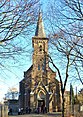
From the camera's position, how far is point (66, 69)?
31.1m

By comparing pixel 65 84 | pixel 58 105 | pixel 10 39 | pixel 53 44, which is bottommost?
pixel 58 105

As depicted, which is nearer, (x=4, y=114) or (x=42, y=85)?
(x=4, y=114)

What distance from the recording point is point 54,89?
78.6 metres

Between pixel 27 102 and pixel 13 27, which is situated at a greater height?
pixel 13 27

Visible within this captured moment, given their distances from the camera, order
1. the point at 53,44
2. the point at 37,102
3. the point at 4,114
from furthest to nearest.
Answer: the point at 37,102 < the point at 53,44 < the point at 4,114

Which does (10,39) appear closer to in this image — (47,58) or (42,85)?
(47,58)

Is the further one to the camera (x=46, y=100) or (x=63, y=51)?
(x=46, y=100)

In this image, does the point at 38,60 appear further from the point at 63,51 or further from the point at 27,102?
the point at 27,102

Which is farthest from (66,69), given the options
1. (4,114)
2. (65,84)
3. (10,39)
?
(10,39)

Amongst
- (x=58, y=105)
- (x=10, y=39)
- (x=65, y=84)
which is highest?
(x=10, y=39)

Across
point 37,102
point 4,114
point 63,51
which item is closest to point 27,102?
point 37,102

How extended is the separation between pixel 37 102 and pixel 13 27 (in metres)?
→ 64.3

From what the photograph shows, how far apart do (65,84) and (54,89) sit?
48.0m

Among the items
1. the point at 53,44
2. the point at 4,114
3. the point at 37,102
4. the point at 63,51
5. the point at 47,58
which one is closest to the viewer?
the point at 4,114
